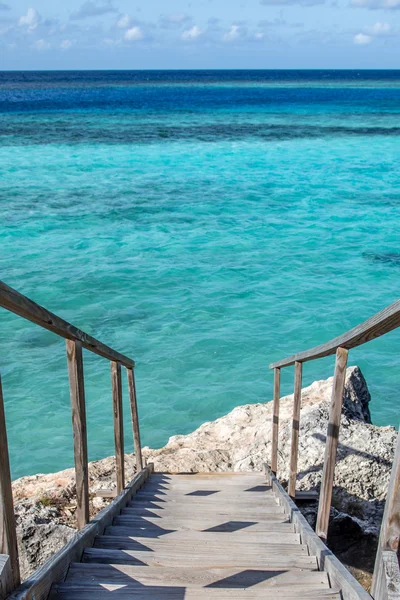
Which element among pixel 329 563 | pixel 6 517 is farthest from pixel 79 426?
pixel 329 563

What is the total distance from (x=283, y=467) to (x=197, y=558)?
2908mm

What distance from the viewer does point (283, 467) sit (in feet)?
18.1

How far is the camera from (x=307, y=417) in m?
5.66

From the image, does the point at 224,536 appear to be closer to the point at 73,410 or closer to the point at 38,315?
the point at 73,410

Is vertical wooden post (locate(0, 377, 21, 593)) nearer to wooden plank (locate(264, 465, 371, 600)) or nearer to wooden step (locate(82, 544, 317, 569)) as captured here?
wooden step (locate(82, 544, 317, 569))

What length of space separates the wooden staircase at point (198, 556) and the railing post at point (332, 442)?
0.53 ft

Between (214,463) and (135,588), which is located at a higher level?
(135,588)

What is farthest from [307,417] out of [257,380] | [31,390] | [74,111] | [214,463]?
[74,111]

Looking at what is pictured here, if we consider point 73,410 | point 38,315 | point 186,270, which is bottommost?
point 186,270

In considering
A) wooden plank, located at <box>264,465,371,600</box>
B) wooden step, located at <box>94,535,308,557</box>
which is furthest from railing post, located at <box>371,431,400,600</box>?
wooden step, located at <box>94,535,308,557</box>

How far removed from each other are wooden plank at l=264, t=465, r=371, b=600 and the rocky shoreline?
2.52 ft

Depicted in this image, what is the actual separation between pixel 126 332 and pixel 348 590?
817 cm

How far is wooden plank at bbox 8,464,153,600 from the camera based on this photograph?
188 centimetres

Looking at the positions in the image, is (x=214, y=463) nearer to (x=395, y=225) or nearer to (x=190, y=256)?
(x=190, y=256)
